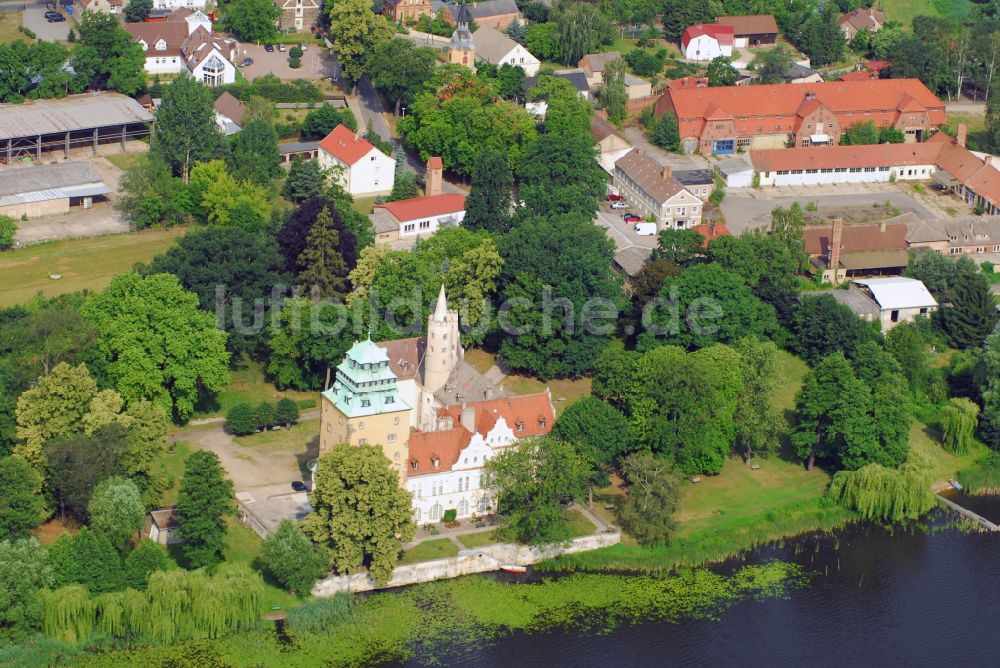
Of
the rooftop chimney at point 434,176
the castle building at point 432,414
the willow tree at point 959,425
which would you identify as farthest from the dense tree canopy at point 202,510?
the rooftop chimney at point 434,176

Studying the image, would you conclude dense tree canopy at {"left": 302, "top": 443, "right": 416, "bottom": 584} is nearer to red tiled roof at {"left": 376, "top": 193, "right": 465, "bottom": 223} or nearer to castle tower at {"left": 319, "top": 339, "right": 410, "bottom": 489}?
castle tower at {"left": 319, "top": 339, "right": 410, "bottom": 489}

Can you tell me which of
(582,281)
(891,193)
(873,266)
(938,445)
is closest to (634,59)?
(891,193)

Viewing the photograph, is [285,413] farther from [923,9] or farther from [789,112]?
[923,9]

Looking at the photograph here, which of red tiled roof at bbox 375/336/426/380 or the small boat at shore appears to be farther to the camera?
red tiled roof at bbox 375/336/426/380

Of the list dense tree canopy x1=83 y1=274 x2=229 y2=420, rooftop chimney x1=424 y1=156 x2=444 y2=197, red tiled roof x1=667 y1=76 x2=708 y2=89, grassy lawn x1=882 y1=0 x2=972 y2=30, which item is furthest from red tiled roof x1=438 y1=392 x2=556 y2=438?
grassy lawn x1=882 y1=0 x2=972 y2=30

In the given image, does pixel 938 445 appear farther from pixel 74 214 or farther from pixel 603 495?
pixel 74 214

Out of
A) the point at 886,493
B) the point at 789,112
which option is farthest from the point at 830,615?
the point at 789,112
